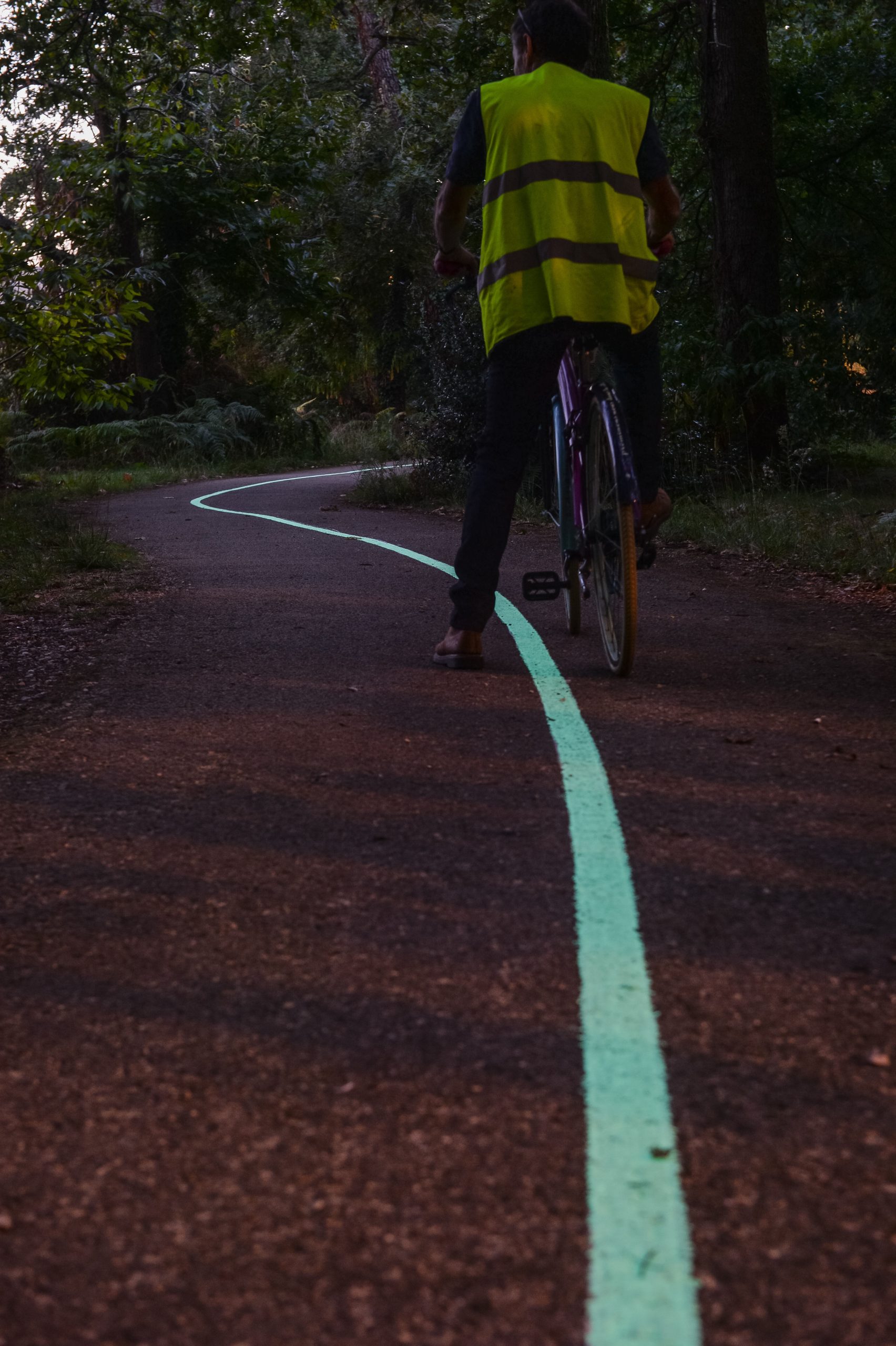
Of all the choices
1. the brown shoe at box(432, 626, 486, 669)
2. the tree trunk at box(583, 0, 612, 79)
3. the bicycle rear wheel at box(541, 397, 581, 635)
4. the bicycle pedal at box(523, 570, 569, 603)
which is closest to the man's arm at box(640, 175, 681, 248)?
the bicycle rear wheel at box(541, 397, 581, 635)

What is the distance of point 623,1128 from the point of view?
2221 millimetres

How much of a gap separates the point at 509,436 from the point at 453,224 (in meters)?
0.86

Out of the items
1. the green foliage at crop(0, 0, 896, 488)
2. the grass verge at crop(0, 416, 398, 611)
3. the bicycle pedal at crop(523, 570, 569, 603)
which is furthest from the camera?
the green foliage at crop(0, 0, 896, 488)

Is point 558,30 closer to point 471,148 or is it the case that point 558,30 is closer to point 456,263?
point 471,148

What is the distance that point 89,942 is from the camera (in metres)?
3.09

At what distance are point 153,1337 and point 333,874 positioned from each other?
1730 mm

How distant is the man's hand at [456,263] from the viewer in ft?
19.2

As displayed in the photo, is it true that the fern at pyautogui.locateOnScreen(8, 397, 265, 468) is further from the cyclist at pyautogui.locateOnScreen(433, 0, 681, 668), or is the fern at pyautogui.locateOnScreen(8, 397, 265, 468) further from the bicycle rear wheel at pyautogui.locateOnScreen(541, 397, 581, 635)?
the cyclist at pyautogui.locateOnScreen(433, 0, 681, 668)

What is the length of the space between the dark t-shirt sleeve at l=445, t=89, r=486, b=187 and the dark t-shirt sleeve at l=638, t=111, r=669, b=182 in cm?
62

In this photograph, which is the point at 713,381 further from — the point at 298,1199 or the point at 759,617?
the point at 298,1199

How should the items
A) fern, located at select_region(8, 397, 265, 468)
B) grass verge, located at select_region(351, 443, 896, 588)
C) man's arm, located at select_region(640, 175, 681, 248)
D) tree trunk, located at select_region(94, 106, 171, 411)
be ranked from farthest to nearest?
fern, located at select_region(8, 397, 265, 468)
tree trunk, located at select_region(94, 106, 171, 411)
grass verge, located at select_region(351, 443, 896, 588)
man's arm, located at select_region(640, 175, 681, 248)

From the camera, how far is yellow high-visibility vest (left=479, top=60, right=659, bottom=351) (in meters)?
5.31

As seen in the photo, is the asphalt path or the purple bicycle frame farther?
the purple bicycle frame

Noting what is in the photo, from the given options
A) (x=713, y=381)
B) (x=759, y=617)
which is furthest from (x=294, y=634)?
(x=713, y=381)
